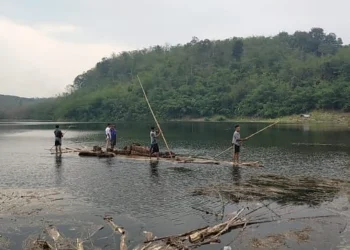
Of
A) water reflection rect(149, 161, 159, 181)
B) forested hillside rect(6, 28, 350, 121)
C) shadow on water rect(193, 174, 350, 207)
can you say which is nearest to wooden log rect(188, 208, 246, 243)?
shadow on water rect(193, 174, 350, 207)

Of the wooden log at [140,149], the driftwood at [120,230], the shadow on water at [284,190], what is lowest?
the driftwood at [120,230]

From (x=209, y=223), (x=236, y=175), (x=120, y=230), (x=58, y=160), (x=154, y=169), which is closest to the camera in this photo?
(x=120, y=230)

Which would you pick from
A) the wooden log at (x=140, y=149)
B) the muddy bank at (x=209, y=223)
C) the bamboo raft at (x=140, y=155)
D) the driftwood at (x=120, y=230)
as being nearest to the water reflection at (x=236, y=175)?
the muddy bank at (x=209, y=223)

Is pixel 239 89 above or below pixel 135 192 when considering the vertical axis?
above

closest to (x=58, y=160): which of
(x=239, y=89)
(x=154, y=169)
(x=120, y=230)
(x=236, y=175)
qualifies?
(x=154, y=169)

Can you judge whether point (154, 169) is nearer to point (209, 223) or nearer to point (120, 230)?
point (209, 223)

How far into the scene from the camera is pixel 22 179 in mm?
24391

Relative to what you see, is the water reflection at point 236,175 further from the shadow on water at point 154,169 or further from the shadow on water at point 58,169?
the shadow on water at point 58,169

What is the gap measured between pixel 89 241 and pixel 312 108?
4742 inches

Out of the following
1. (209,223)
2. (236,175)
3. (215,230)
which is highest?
(236,175)

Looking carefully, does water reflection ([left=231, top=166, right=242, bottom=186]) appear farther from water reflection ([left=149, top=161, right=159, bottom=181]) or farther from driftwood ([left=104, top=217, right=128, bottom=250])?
driftwood ([left=104, top=217, right=128, bottom=250])

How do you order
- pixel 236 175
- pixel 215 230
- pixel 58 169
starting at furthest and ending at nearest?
pixel 58 169
pixel 236 175
pixel 215 230

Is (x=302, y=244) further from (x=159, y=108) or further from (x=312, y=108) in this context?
(x=159, y=108)

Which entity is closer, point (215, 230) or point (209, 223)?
point (215, 230)
